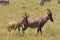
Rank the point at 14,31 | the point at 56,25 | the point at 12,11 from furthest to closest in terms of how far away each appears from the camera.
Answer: the point at 12,11 → the point at 56,25 → the point at 14,31

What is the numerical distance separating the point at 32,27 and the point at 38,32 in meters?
0.44

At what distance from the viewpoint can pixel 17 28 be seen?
1505 centimetres

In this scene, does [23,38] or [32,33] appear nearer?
[23,38]

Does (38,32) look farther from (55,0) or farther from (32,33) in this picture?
(55,0)

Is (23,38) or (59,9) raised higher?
(23,38)

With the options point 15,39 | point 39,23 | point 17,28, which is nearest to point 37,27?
point 39,23

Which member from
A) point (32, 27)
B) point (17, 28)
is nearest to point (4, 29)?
point (17, 28)

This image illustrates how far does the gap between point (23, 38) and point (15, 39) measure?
0.53 m

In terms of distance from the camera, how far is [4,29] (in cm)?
1520

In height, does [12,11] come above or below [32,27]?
below

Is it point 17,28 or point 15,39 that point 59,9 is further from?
point 15,39

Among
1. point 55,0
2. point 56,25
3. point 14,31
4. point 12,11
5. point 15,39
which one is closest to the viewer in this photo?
point 15,39

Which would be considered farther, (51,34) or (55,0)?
(55,0)

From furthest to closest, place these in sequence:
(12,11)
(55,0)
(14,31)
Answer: (55,0)
(12,11)
(14,31)
